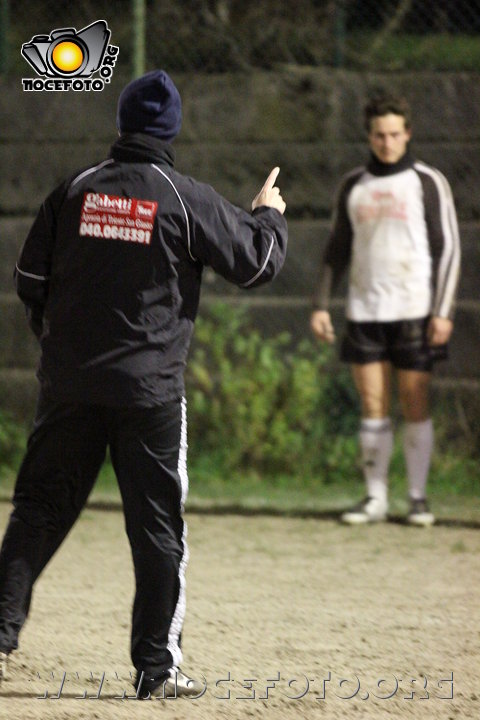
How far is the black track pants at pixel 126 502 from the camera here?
3986 millimetres

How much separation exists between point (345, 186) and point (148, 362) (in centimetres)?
330

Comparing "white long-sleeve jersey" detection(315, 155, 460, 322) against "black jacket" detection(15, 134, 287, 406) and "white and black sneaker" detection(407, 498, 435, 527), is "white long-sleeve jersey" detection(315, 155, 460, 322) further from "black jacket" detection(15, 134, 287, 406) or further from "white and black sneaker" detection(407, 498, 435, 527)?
"black jacket" detection(15, 134, 287, 406)

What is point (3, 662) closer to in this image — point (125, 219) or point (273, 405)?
point (125, 219)

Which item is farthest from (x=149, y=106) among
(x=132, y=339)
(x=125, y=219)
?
(x=132, y=339)

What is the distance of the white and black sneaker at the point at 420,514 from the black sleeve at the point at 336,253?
111cm

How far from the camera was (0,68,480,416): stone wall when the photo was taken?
8.00 m

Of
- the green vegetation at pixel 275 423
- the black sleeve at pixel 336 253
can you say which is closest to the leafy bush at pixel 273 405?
the green vegetation at pixel 275 423

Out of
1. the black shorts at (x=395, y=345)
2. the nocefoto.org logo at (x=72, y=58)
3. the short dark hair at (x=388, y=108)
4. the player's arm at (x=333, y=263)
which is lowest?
the black shorts at (x=395, y=345)

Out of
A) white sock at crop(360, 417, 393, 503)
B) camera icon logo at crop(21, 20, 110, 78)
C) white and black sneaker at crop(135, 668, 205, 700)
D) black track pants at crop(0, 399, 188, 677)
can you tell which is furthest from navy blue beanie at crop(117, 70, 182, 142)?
camera icon logo at crop(21, 20, 110, 78)

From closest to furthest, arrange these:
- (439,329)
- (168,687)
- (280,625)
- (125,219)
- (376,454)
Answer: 1. (125,219)
2. (168,687)
3. (280,625)
4. (439,329)
5. (376,454)

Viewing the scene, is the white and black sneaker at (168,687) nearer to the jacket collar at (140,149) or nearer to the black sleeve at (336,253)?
the jacket collar at (140,149)

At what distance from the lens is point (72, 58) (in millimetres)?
8859

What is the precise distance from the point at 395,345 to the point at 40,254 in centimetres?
323

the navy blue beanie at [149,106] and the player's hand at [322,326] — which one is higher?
the navy blue beanie at [149,106]
